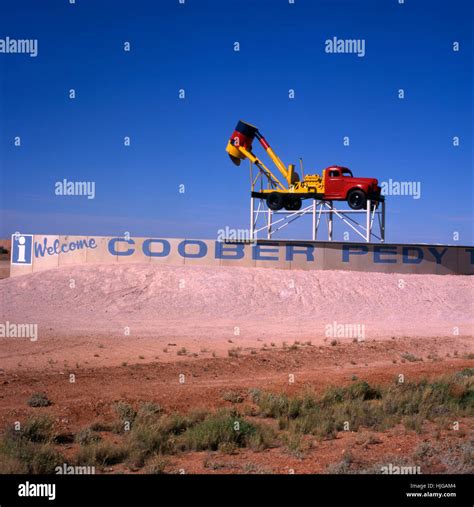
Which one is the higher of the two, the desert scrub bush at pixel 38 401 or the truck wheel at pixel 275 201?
the truck wheel at pixel 275 201

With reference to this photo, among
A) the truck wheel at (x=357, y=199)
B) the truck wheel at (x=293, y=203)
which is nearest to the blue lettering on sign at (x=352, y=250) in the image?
the truck wheel at (x=357, y=199)

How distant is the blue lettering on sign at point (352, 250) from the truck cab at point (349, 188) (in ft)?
9.98

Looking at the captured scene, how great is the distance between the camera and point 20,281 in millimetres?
41688

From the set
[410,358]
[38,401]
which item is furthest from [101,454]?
[410,358]

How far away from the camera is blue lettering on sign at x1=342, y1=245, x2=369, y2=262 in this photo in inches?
1641

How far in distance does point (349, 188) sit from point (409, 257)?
6.26 m

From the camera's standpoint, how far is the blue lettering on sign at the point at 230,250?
140 ft

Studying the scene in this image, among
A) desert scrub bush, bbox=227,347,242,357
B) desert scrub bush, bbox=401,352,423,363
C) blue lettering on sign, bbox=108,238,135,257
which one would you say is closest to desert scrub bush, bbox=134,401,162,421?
desert scrub bush, bbox=227,347,242,357

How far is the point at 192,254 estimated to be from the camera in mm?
Result: 43312

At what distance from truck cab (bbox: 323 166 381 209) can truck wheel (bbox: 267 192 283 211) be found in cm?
291

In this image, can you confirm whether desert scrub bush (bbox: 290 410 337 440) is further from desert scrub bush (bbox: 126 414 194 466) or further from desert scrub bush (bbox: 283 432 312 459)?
desert scrub bush (bbox: 126 414 194 466)

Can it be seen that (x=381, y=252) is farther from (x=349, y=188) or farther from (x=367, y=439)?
(x=367, y=439)

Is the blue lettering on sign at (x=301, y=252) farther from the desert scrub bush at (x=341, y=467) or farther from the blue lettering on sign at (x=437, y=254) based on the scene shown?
the desert scrub bush at (x=341, y=467)
